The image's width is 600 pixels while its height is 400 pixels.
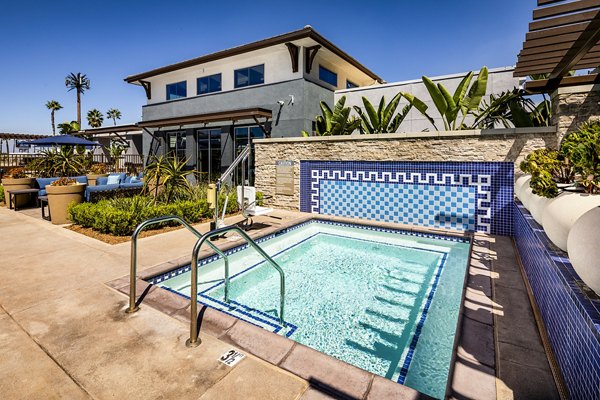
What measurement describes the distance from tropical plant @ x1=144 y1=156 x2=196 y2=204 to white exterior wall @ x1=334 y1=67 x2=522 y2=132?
9211 millimetres

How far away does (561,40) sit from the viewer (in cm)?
A: 507

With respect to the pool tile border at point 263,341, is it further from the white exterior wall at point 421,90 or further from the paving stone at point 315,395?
the white exterior wall at point 421,90

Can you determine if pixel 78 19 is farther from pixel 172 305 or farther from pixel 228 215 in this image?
pixel 172 305

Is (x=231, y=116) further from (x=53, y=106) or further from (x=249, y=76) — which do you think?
(x=53, y=106)

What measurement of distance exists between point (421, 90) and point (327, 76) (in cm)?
521

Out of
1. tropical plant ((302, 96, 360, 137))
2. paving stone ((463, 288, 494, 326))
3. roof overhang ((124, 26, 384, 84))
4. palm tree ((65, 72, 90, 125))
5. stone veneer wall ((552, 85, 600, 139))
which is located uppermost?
palm tree ((65, 72, 90, 125))

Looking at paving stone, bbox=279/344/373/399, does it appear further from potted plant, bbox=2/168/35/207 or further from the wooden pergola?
potted plant, bbox=2/168/35/207

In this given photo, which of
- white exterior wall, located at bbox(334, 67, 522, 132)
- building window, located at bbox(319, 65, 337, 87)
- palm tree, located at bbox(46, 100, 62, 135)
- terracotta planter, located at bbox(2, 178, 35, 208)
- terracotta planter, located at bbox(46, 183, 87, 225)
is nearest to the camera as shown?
terracotta planter, located at bbox(46, 183, 87, 225)

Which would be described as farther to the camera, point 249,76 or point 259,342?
point 249,76

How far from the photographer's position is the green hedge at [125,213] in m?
7.02

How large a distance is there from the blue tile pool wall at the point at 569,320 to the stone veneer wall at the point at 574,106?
4.93m

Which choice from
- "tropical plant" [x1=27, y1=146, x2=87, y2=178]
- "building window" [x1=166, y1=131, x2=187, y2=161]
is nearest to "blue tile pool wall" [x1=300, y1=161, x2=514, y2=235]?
"building window" [x1=166, y1=131, x2=187, y2=161]

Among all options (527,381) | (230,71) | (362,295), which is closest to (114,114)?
(230,71)

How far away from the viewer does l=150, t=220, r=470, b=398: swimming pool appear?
3.39 meters
